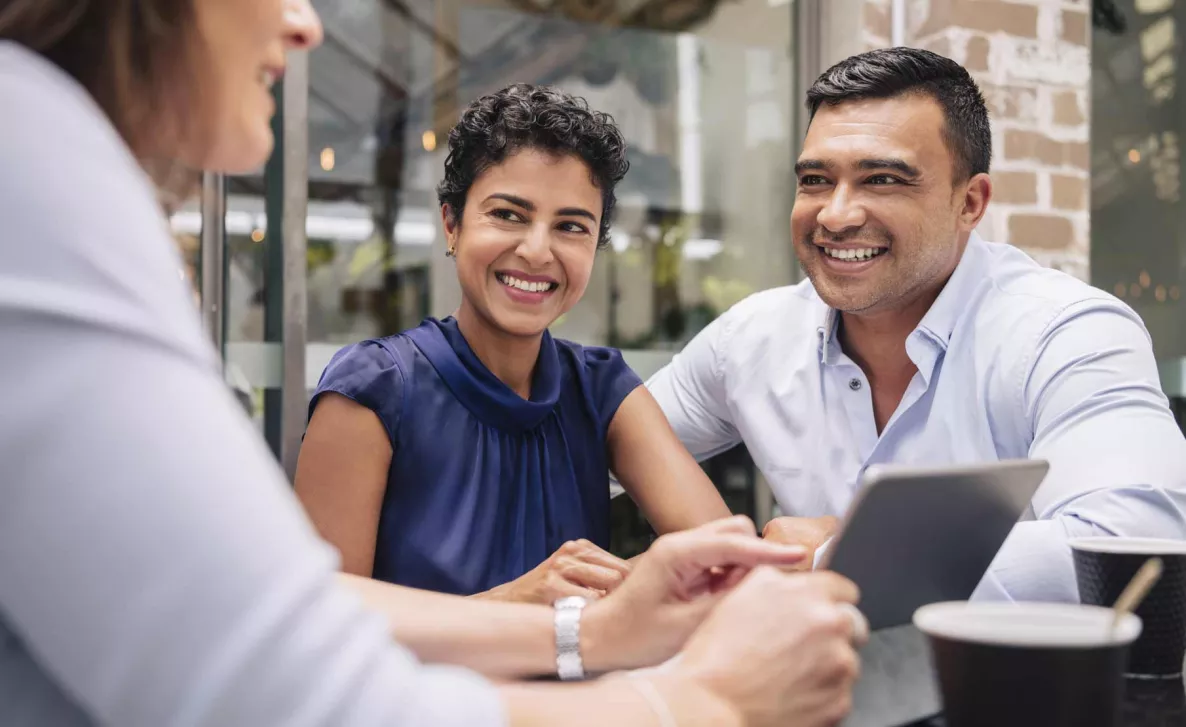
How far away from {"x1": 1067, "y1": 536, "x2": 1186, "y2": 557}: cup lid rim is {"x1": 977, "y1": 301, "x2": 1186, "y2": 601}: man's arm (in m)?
0.22

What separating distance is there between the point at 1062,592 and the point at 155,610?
103cm

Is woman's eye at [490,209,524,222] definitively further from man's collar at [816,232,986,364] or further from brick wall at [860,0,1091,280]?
brick wall at [860,0,1091,280]

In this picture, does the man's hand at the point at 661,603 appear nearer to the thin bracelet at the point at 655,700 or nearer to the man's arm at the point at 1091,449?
the thin bracelet at the point at 655,700

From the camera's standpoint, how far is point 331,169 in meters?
2.81

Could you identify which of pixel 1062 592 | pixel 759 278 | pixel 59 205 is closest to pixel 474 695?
pixel 59 205

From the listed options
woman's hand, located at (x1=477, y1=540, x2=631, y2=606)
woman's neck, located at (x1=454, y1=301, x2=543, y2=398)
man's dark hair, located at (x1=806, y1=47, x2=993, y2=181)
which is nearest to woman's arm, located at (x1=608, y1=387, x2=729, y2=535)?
woman's neck, located at (x1=454, y1=301, x2=543, y2=398)

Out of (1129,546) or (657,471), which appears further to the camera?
(657,471)

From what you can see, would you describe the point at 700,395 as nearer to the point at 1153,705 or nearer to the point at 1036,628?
the point at 1153,705

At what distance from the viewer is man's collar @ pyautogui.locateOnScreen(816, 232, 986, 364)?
178 cm

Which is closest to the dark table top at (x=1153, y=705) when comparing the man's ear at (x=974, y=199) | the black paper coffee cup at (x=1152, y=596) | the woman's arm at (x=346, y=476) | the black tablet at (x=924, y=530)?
the black paper coffee cup at (x=1152, y=596)

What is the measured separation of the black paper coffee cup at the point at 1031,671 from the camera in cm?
57

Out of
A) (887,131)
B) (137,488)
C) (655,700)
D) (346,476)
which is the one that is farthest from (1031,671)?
(887,131)

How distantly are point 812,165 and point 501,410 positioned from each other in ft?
2.47

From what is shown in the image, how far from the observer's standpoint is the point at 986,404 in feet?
5.54
